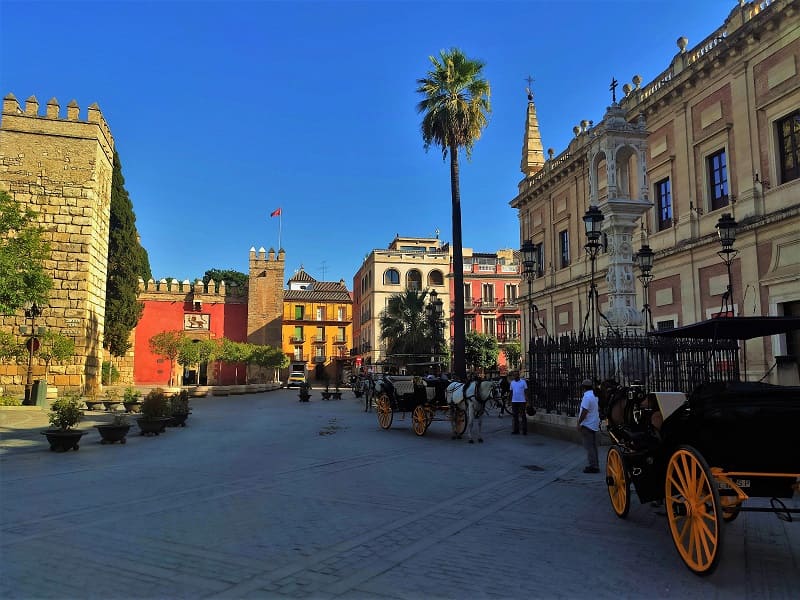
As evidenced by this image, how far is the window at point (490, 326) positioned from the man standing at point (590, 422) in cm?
4843

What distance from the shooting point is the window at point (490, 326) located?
57.3 metres

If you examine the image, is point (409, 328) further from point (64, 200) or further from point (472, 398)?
point (472, 398)

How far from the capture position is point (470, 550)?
16.4 ft

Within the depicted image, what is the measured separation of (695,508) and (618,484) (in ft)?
6.02

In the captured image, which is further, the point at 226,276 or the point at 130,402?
the point at 226,276

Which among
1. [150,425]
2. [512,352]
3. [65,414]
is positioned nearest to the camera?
[65,414]

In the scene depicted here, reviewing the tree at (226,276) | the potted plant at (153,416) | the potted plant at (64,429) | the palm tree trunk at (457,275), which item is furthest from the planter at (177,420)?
the tree at (226,276)

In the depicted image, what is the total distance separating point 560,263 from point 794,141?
50.4ft

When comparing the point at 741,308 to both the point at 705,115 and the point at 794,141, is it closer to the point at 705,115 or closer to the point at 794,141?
the point at 794,141

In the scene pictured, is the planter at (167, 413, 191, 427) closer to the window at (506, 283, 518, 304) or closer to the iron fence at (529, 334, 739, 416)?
the iron fence at (529, 334, 739, 416)

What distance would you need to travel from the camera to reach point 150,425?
542 inches

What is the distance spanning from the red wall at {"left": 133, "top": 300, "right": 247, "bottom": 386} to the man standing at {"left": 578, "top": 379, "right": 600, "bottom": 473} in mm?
40445

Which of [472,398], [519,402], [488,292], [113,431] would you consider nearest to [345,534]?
[472,398]

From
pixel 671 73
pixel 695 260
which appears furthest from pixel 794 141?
pixel 671 73
